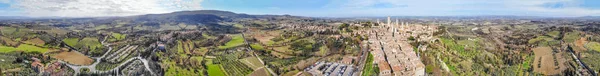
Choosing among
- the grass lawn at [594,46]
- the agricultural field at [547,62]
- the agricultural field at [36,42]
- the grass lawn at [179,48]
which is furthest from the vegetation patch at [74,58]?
the grass lawn at [594,46]

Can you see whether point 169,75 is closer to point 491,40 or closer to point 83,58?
point 83,58

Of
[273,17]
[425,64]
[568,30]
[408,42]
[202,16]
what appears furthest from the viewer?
[202,16]

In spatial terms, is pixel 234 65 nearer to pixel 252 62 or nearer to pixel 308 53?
pixel 252 62

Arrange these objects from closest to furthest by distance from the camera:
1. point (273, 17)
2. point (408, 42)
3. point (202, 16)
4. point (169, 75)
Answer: point (169, 75) < point (408, 42) < point (273, 17) < point (202, 16)

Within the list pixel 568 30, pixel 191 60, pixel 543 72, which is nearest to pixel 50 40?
pixel 191 60

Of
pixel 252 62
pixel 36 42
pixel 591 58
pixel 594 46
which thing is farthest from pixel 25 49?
pixel 594 46

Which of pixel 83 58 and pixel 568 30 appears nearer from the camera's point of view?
pixel 83 58

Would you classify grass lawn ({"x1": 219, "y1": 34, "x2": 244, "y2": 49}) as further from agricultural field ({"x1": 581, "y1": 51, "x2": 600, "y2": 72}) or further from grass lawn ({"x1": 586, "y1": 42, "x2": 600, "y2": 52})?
grass lawn ({"x1": 586, "y1": 42, "x2": 600, "y2": 52})

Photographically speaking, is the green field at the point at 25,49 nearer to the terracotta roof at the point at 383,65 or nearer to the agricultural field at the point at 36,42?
the agricultural field at the point at 36,42

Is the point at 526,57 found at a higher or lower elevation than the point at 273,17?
lower
